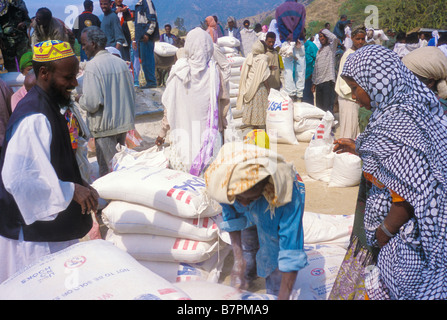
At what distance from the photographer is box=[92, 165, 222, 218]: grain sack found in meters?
2.58

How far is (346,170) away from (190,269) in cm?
245

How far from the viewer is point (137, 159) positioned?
144 inches

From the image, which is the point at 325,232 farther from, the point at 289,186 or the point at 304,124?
the point at 304,124

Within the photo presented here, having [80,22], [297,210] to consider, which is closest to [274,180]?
[297,210]

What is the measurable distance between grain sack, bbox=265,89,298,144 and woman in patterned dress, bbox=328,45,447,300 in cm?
455

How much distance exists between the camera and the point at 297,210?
164 cm

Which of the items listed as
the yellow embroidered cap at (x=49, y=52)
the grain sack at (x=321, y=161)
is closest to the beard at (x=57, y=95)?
the yellow embroidered cap at (x=49, y=52)

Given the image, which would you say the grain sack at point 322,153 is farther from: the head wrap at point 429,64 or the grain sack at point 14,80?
the grain sack at point 14,80

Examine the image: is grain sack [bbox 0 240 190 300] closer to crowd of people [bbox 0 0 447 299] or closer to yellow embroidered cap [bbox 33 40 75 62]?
crowd of people [bbox 0 0 447 299]

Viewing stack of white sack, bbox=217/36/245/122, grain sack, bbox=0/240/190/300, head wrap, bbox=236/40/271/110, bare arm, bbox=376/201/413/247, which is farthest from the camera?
stack of white sack, bbox=217/36/245/122

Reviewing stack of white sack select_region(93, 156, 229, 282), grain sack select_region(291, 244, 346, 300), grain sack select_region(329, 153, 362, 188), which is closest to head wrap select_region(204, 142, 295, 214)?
grain sack select_region(291, 244, 346, 300)

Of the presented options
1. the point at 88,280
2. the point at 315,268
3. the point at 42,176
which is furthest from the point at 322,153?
the point at 88,280

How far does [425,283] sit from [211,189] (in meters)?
0.95

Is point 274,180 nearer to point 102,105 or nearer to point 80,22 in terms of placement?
point 102,105
